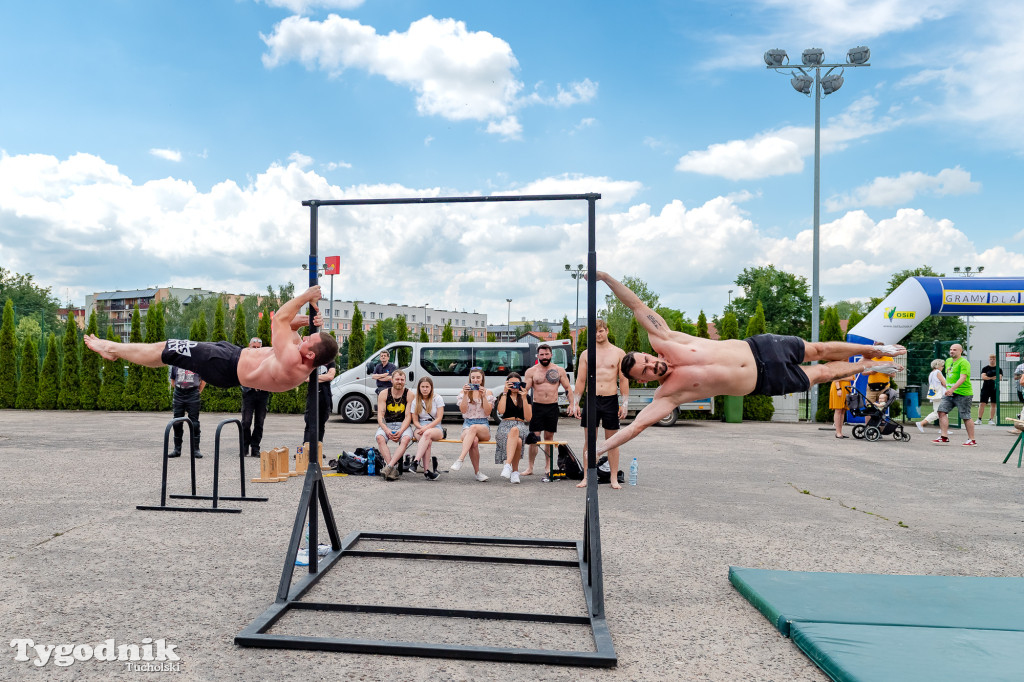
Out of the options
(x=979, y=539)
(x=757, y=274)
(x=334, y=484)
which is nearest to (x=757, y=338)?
(x=979, y=539)

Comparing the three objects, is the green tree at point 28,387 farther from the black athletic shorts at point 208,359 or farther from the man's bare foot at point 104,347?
the black athletic shorts at point 208,359

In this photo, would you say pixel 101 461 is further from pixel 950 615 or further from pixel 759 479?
pixel 950 615

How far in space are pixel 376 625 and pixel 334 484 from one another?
4404 mm

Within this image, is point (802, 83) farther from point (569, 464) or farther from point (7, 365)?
point (7, 365)

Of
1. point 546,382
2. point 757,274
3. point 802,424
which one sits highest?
point 757,274

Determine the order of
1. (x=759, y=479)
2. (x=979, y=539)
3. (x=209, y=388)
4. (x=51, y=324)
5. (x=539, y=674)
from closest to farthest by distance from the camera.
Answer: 1. (x=539, y=674)
2. (x=979, y=539)
3. (x=759, y=479)
4. (x=209, y=388)
5. (x=51, y=324)

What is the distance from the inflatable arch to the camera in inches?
424

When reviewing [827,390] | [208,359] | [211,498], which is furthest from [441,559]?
[827,390]

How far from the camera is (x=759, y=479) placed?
8.77 meters

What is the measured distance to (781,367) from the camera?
336 cm

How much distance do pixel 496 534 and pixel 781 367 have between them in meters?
3.21

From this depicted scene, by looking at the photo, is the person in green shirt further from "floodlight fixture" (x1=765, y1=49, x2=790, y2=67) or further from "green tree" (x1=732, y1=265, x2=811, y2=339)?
"green tree" (x1=732, y1=265, x2=811, y2=339)

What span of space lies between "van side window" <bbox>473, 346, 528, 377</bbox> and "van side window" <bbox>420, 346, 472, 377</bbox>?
257mm

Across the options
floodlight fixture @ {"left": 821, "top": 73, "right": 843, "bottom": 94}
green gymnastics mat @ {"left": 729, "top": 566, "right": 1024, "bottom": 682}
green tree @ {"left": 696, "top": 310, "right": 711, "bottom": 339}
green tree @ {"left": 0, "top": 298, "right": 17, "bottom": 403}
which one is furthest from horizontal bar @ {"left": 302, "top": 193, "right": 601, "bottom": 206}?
green tree @ {"left": 0, "top": 298, "right": 17, "bottom": 403}
